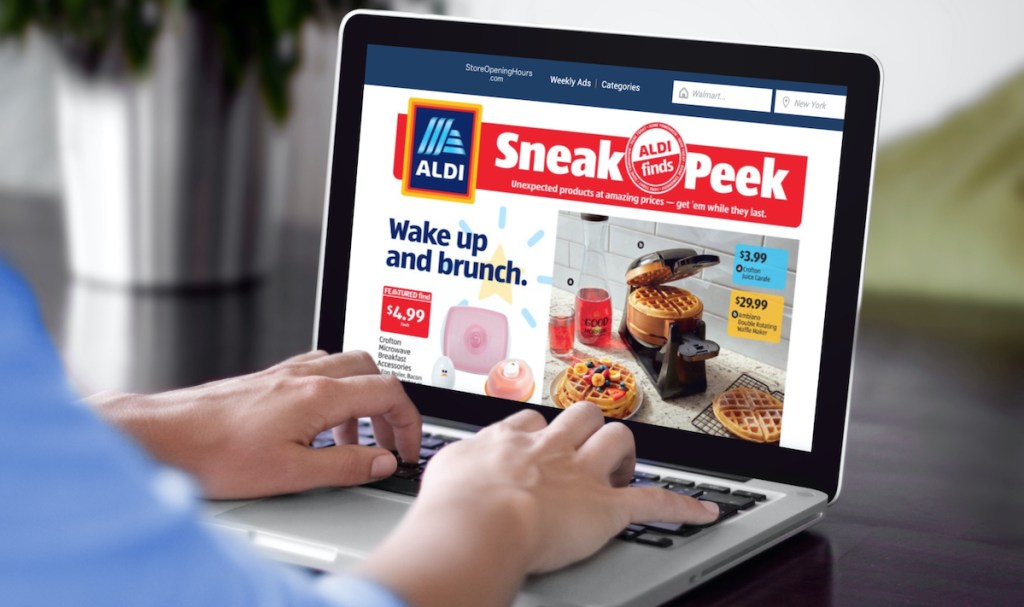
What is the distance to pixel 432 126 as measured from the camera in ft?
2.81

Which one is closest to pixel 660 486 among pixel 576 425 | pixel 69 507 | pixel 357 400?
pixel 576 425

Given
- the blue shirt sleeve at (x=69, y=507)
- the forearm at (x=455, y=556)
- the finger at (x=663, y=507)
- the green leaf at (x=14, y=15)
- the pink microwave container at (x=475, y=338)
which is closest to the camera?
the blue shirt sleeve at (x=69, y=507)

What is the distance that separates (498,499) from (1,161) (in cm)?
285

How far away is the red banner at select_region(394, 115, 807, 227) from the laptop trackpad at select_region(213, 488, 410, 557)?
0.27m

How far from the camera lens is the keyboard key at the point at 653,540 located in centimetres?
63

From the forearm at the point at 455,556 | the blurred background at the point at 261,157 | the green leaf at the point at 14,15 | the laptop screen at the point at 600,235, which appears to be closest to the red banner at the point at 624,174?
the laptop screen at the point at 600,235

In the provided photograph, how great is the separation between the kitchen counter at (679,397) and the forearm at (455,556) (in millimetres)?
298

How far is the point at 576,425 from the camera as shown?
2.19 ft

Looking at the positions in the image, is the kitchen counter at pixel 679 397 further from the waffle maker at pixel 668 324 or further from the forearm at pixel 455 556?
the forearm at pixel 455 556

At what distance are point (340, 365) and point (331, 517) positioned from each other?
0.58 ft

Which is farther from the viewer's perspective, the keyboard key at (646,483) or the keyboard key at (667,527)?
the keyboard key at (646,483)

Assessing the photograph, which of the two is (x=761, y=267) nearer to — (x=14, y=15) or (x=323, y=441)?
(x=323, y=441)

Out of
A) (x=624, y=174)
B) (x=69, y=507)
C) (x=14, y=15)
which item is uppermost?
(x=14, y=15)

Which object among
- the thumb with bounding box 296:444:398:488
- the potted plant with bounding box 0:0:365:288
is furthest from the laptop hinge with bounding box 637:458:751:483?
the potted plant with bounding box 0:0:365:288
